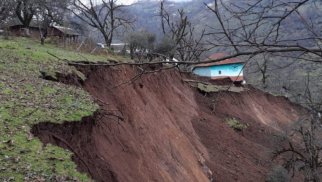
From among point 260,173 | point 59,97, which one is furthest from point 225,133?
point 59,97

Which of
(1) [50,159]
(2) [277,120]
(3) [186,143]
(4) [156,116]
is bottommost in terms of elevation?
(2) [277,120]

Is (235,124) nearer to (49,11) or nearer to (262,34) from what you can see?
(49,11)

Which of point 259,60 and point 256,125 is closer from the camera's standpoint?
point 259,60

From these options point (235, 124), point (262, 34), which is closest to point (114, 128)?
point (262, 34)

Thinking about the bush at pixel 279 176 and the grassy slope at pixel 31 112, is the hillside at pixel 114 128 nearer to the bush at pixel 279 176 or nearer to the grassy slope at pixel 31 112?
the grassy slope at pixel 31 112

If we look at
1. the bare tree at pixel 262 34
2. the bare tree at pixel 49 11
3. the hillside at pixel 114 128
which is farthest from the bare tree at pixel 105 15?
the bare tree at pixel 262 34

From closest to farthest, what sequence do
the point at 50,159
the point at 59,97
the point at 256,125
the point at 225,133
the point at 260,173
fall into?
the point at 50,159, the point at 59,97, the point at 260,173, the point at 225,133, the point at 256,125

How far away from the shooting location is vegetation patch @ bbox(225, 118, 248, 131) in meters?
29.2

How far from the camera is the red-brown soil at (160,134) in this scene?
11.0m

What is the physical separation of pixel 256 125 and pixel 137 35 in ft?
46.0

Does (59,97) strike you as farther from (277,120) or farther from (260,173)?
(277,120)

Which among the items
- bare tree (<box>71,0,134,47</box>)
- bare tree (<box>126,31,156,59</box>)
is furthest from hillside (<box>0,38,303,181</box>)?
bare tree (<box>71,0,134,47</box>)

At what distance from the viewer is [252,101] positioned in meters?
37.9

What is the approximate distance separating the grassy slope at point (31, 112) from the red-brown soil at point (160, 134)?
43cm
